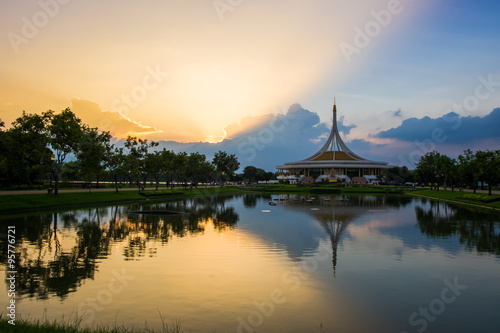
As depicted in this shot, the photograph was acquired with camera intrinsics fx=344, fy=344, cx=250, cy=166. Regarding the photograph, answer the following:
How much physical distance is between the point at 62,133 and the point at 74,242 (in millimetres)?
24842

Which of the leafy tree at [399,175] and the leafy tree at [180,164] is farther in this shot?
the leafy tree at [399,175]

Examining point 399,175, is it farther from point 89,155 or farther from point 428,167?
point 89,155

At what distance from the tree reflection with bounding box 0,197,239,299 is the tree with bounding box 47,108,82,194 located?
42.3ft

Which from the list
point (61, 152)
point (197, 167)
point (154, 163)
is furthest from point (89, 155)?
point (197, 167)

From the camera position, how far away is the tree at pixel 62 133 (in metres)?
37.4

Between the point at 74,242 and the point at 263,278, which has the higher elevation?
the point at 74,242

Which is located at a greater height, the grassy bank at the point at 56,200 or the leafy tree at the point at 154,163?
the leafy tree at the point at 154,163

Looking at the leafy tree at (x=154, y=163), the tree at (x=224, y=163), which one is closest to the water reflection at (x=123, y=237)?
the leafy tree at (x=154, y=163)

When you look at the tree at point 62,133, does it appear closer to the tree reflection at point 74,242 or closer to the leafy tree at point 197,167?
the tree reflection at point 74,242

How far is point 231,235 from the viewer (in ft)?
67.7

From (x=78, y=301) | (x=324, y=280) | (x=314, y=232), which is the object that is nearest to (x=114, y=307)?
(x=78, y=301)

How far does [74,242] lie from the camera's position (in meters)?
17.4

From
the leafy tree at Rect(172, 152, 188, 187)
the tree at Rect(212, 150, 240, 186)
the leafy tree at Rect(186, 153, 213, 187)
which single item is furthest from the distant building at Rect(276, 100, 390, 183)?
the leafy tree at Rect(172, 152, 188, 187)

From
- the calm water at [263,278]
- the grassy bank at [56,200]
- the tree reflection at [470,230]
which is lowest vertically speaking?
the calm water at [263,278]
